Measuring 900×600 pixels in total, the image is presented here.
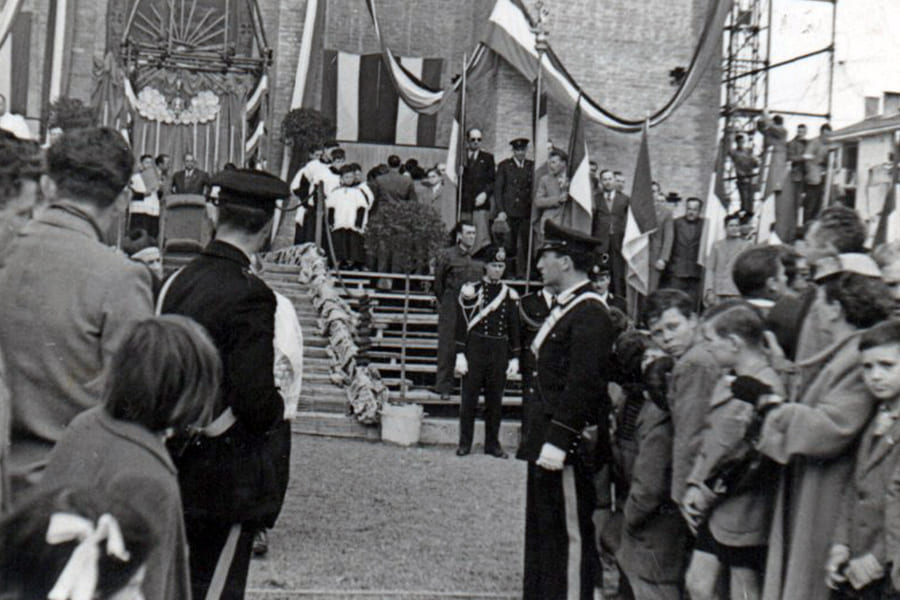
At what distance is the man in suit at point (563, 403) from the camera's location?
6.01 meters

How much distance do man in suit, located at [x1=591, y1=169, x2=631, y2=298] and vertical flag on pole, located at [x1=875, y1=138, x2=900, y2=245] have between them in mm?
3600

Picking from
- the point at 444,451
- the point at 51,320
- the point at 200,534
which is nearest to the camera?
the point at 51,320

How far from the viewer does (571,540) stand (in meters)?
6.10

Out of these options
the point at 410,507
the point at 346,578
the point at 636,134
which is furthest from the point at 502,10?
the point at 346,578

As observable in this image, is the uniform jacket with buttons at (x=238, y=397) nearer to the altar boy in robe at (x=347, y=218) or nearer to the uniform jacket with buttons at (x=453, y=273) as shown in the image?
the uniform jacket with buttons at (x=453, y=273)

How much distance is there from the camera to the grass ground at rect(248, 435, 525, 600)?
723 centimetres

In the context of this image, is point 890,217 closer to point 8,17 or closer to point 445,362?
point 445,362

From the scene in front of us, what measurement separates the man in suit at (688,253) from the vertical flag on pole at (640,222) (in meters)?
0.51

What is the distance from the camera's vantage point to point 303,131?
21.7 meters

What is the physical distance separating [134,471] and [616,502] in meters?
4.28

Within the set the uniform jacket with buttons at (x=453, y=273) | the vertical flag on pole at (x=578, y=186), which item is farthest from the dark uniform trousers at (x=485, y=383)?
the vertical flag on pole at (x=578, y=186)

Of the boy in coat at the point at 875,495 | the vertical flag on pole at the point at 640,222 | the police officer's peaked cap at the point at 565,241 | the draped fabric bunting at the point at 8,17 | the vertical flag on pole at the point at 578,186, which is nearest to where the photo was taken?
the boy in coat at the point at 875,495

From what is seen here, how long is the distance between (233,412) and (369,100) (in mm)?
21023

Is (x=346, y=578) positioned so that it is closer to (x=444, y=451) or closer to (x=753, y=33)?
(x=444, y=451)
